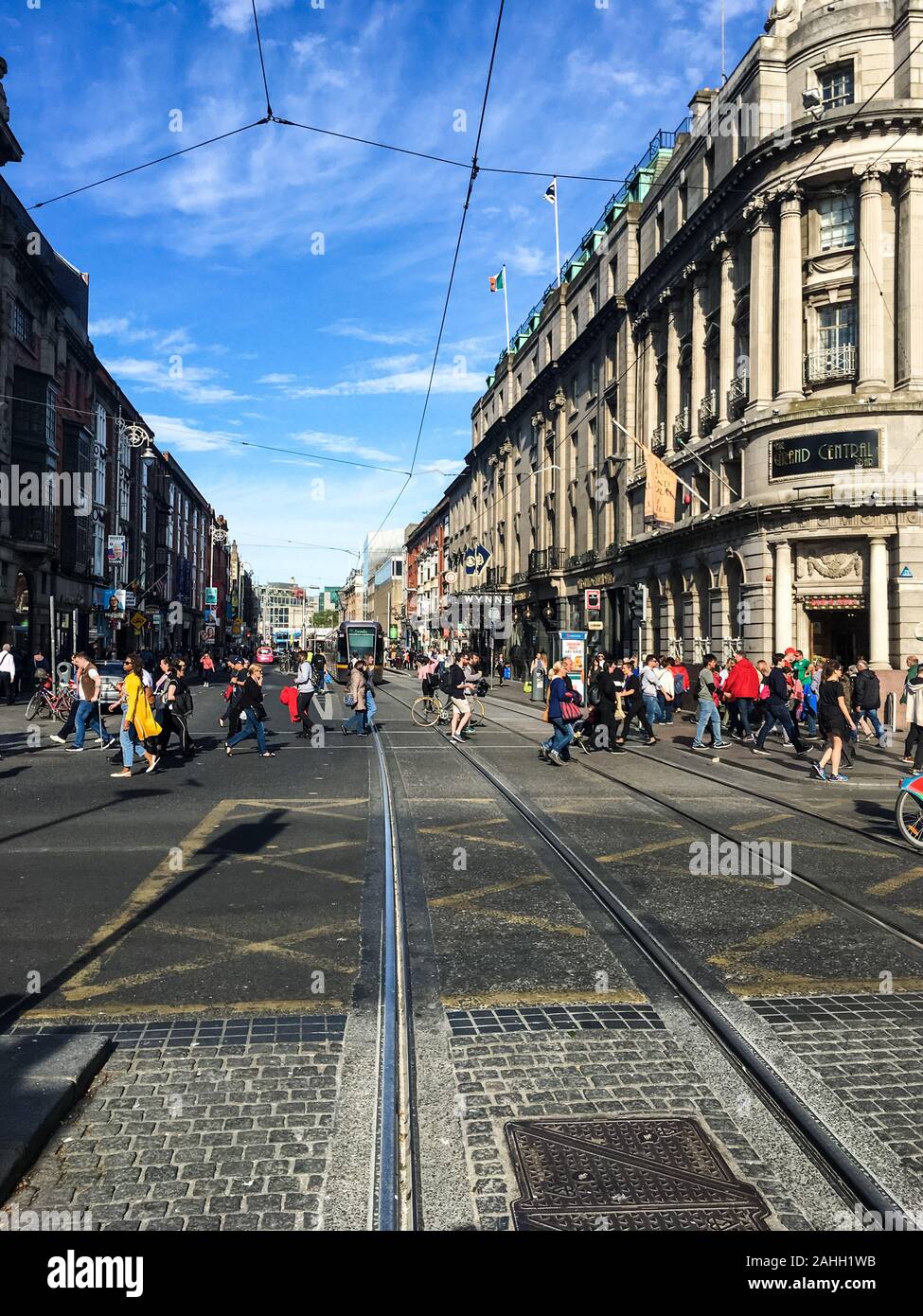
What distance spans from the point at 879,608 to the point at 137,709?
66.0ft

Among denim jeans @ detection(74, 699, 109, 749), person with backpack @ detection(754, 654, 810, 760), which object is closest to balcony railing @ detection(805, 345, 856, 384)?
person with backpack @ detection(754, 654, 810, 760)

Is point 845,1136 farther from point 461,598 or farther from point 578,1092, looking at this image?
point 461,598

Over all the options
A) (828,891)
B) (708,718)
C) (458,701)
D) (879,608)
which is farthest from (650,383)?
(828,891)

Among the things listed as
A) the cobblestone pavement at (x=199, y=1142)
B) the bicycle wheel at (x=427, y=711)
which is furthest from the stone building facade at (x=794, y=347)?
the cobblestone pavement at (x=199, y=1142)

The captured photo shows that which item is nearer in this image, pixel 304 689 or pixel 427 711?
pixel 304 689

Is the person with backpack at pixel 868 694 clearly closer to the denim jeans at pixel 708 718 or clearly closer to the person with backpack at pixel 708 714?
the person with backpack at pixel 708 714

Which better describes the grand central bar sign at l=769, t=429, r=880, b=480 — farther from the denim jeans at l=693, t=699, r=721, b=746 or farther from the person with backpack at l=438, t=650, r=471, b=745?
the person with backpack at l=438, t=650, r=471, b=745

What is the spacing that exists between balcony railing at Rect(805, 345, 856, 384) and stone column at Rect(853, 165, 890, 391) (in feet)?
1.70

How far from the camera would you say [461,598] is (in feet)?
219

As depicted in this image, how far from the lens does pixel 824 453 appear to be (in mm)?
26531

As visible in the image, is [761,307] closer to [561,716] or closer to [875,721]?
[875,721]

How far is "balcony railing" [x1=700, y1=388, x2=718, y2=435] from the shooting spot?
31984 mm
